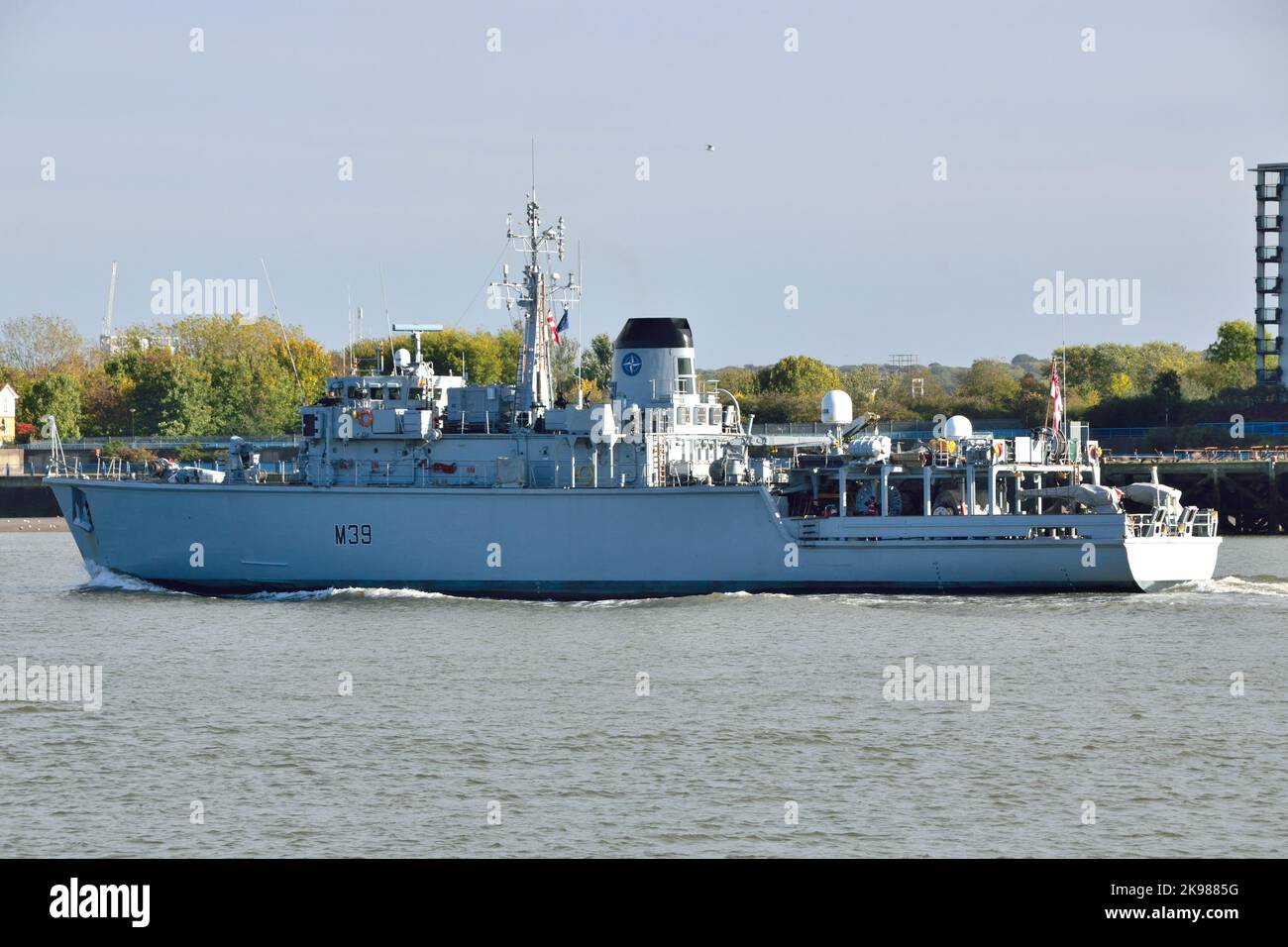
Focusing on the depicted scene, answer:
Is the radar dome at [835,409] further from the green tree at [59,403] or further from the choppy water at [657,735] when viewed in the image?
the green tree at [59,403]

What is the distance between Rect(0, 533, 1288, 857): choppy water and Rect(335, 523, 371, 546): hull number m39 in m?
4.31

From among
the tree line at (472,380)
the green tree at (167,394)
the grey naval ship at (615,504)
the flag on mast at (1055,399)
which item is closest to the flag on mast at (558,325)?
the grey naval ship at (615,504)

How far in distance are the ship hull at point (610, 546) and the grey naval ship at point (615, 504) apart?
0.16 ft

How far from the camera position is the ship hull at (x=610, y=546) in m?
38.3

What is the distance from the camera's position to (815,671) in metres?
28.0

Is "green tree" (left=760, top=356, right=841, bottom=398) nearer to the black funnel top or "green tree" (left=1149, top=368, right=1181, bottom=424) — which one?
"green tree" (left=1149, top=368, right=1181, bottom=424)

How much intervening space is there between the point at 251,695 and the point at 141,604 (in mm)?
14504

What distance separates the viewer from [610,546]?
39.8 meters

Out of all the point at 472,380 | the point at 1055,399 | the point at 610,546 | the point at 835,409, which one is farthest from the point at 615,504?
the point at 472,380

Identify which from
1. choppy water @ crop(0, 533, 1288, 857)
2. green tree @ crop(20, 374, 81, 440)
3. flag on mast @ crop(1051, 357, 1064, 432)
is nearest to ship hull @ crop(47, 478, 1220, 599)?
choppy water @ crop(0, 533, 1288, 857)

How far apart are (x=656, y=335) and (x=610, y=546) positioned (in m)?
6.61

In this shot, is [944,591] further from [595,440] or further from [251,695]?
[251,695]

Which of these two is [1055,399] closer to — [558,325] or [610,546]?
[610,546]
